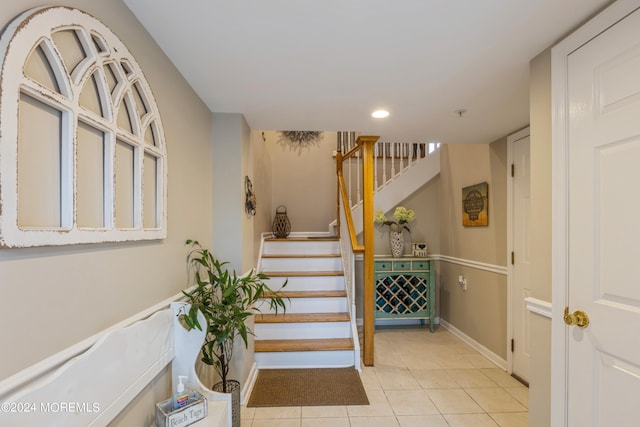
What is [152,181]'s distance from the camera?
1.47 meters

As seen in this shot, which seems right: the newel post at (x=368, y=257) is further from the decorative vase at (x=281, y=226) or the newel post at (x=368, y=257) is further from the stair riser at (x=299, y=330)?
the decorative vase at (x=281, y=226)

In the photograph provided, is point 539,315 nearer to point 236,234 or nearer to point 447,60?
point 447,60

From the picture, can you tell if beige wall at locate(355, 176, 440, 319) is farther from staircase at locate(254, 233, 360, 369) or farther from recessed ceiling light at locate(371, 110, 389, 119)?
recessed ceiling light at locate(371, 110, 389, 119)

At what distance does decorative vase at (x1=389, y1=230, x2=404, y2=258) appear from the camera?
405cm

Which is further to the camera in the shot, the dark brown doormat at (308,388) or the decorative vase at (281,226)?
the decorative vase at (281,226)

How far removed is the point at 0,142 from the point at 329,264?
328 cm

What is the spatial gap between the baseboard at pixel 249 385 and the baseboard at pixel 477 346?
232cm

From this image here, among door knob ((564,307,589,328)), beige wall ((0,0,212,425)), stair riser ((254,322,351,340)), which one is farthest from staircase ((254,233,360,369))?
door knob ((564,307,589,328))

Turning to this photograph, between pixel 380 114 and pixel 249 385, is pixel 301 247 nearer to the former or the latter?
pixel 249 385

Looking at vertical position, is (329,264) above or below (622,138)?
below

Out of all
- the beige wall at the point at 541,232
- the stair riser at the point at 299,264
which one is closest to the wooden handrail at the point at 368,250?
the stair riser at the point at 299,264

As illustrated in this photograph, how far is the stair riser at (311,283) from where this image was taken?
3.52 m

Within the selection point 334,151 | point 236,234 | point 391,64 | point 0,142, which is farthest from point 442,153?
point 0,142

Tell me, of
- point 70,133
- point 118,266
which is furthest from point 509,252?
point 70,133
